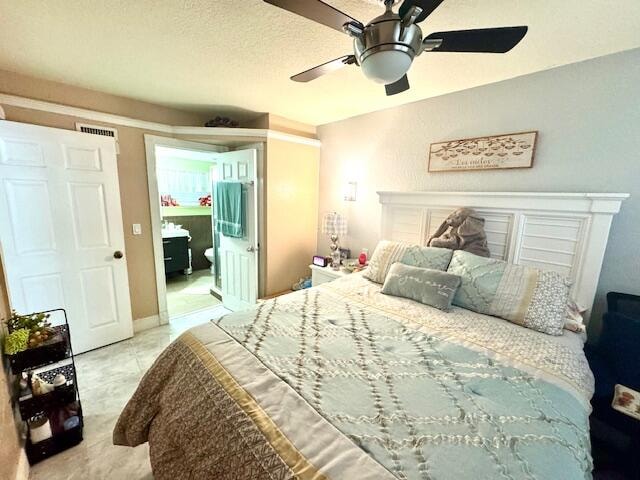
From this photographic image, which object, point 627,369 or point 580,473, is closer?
point 580,473

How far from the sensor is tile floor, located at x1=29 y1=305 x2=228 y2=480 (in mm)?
1418

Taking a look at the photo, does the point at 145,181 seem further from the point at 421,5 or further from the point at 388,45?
the point at 421,5

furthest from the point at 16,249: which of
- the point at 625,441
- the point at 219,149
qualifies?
the point at 625,441

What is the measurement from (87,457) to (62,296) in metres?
1.38

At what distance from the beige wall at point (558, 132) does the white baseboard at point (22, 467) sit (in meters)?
3.18

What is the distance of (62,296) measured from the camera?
2232 mm

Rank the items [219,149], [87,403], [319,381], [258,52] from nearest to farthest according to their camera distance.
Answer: [319,381]
[258,52]
[87,403]
[219,149]

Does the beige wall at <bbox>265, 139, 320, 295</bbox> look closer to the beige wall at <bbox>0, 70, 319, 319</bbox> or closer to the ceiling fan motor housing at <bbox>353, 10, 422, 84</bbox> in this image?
the beige wall at <bbox>0, 70, 319, 319</bbox>

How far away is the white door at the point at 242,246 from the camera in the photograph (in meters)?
2.93

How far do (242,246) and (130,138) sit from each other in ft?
Result: 5.01

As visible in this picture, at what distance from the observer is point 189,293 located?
3.98 metres

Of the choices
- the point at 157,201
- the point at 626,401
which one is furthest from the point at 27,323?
the point at 626,401

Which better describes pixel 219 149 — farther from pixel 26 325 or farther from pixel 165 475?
pixel 165 475

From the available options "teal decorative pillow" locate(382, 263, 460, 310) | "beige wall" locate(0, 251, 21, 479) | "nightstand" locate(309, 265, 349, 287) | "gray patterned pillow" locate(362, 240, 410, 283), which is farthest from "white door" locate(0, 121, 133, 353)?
"teal decorative pillow" locate(382, 263, 460, 310)
